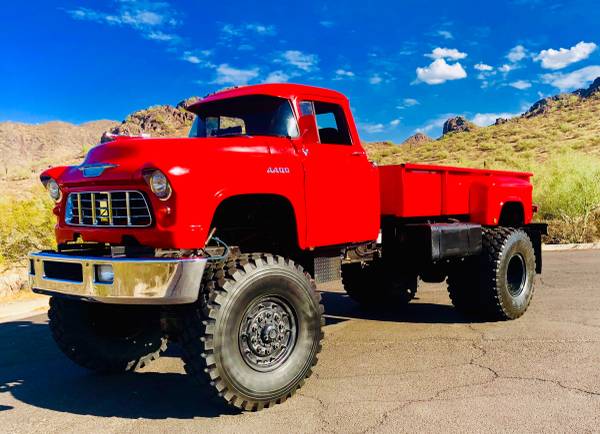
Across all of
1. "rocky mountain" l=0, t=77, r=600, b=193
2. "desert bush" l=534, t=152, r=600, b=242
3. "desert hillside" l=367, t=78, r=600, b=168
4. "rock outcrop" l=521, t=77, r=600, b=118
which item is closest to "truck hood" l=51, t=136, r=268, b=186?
"rocky mountain" l=0, t=77, r=600, b=193

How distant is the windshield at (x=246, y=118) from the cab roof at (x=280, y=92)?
0.14ft

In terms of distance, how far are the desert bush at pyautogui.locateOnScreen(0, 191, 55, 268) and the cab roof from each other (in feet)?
23.3

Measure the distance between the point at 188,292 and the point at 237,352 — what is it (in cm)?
60

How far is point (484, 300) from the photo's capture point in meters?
6.40

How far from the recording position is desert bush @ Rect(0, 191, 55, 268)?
1089 cm

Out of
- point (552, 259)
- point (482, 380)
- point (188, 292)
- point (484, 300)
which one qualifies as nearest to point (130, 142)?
point (188, 292)

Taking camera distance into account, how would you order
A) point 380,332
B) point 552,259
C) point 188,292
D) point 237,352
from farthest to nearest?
point 552,259 → point 380,332 → point 237,352 → point 188,292

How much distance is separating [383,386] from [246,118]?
2575 millimetres

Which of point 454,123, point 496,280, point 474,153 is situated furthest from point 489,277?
point 454,123

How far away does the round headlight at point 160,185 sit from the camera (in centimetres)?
376

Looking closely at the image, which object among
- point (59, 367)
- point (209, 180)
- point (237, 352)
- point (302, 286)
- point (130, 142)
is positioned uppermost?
point (130, 142)

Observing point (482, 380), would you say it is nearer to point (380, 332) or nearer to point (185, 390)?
point (380, 332)

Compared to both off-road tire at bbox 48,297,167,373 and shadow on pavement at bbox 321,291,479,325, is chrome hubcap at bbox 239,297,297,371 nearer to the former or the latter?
off-road tire at bbox 48,297,167,373

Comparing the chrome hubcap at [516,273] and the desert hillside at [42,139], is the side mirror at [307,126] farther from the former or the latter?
the desert hillside at [42,139]
